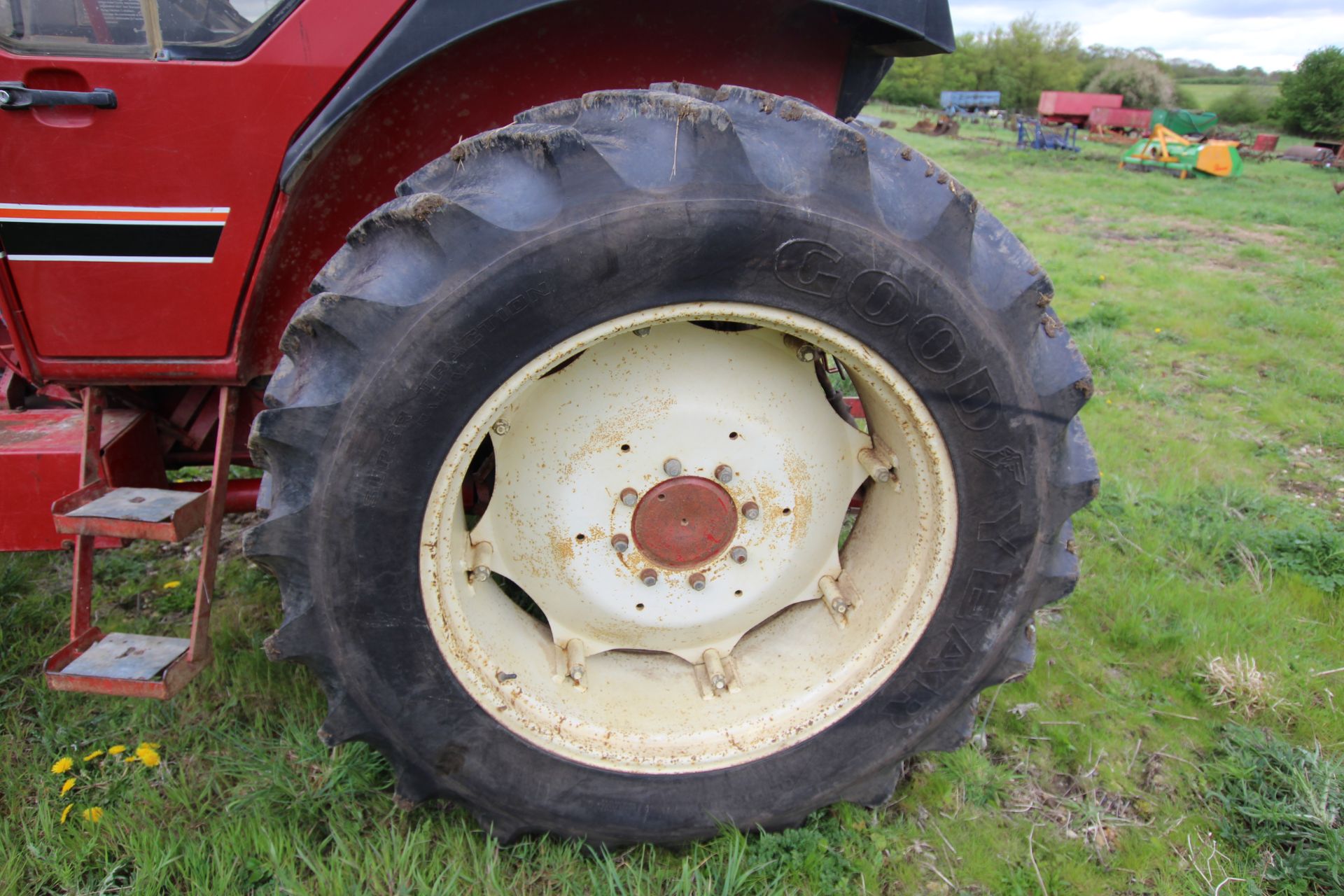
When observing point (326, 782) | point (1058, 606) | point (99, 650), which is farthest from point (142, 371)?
point (1058, 606)

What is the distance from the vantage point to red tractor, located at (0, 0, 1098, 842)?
1.46 meters

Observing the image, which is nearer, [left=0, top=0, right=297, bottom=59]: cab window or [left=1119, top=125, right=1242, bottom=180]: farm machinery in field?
[left=0, top=0, right=297, bottom=59]: cab window

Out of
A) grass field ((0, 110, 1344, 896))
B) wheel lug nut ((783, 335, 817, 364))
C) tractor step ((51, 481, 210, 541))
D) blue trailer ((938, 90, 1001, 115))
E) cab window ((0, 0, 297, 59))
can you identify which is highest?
blue trailer ((938, 90, 1001, 115))

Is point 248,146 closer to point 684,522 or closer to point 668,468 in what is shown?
point 668,468

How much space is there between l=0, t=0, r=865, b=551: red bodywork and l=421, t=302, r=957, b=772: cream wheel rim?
1.91 feet

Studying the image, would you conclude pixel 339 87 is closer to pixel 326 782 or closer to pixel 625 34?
pixel 625 34

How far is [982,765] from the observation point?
218 cm

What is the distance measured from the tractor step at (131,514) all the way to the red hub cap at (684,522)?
0.95 m

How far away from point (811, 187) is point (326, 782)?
5.73 ft

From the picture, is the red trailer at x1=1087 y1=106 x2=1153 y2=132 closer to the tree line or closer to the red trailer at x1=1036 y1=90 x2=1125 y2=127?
the red trailer at x1=1036 y1=90 x2=1125 y2=127

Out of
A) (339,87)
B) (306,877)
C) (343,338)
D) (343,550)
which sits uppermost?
(339,87)

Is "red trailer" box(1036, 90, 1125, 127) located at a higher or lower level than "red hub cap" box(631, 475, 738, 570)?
higher

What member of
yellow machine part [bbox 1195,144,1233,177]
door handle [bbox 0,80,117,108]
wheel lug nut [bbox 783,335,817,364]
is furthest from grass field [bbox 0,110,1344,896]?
yellow machine part [bbox 1195,144,1233,177]

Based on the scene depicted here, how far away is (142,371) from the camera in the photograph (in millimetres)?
1814
